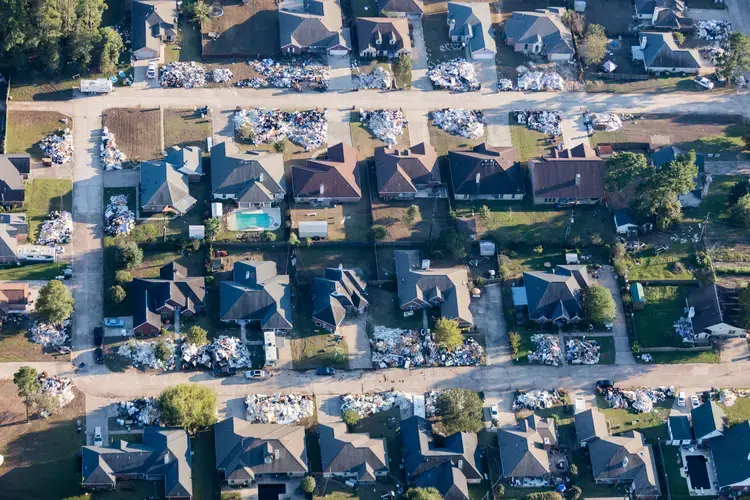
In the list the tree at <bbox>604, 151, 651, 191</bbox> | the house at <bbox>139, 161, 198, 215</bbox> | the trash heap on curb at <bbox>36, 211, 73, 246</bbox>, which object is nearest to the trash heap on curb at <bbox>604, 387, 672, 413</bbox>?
the tree at <bbox>604, 151, 651, 191</bbox>

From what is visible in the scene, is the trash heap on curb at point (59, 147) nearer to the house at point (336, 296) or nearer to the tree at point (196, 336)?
the tree at point (196, 336)

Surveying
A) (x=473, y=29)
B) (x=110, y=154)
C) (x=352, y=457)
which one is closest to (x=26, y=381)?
(x=110, y=154)

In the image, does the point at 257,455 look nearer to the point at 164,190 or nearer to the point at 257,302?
the point at 257,302

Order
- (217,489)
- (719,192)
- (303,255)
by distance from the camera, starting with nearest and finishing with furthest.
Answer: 1. (217,489)
2. (303,255)
3. (719,192)

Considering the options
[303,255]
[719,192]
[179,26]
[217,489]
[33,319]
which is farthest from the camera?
[179,26]

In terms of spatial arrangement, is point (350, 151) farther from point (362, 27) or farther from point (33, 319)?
point (33, 319)

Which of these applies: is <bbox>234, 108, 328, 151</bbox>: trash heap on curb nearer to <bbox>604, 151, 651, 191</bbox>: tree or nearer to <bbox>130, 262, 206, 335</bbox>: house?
<bbox>130, 262, 206, 335</bbox>: house

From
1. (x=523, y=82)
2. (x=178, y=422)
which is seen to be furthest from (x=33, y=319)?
(x=523, y=82)
